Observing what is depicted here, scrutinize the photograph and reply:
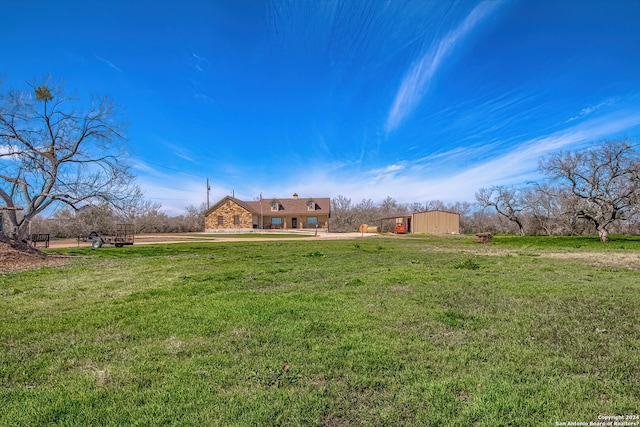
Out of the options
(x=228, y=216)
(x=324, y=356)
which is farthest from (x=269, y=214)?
(x=324, y=356)

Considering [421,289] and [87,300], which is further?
[421,289]

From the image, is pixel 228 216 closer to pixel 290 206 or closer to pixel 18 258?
pixel 290 206

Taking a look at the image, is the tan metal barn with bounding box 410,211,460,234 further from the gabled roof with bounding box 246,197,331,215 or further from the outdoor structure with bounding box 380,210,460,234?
the gabled roof with bounding box 246,197,331,215

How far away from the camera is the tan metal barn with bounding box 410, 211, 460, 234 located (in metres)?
40.4

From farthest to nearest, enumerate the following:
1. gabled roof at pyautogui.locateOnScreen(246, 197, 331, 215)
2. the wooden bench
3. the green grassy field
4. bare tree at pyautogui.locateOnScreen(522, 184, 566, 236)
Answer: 1. gabled roof at pyautogui.locateOnScreen(246, 197, 331, 215)
2. bare tree at pyautogui.locateOnScreen(522, 184, 566, 236)
3. the wooden bench
4. the green grassy field

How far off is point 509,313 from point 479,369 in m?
2.16

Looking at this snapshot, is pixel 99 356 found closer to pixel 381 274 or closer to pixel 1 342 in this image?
pixel 1 342

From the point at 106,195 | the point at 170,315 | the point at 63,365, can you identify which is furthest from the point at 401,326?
the point at 106,195

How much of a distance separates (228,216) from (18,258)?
34.1 meters

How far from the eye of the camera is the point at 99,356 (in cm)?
340

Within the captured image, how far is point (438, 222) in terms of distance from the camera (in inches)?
1596

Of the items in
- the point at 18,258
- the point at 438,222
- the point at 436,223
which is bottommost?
the point at 18,258

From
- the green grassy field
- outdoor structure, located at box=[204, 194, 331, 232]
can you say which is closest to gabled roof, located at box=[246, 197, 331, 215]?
outdoor structure, located at box=[204, 194, 331, 232]

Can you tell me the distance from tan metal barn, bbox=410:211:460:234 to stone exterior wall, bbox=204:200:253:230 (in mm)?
23966
